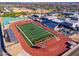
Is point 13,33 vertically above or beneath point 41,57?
above

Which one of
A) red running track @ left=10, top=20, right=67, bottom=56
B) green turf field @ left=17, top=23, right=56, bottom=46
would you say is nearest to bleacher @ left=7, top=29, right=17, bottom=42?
red running track @ left=10, top=20, right=67, bottom=56

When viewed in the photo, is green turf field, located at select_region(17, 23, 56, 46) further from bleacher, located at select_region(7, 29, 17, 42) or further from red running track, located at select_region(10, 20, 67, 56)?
bleacher, located at select_region(7, 29, 17, 42)

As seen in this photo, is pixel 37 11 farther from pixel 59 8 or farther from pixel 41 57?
pixel 41 57

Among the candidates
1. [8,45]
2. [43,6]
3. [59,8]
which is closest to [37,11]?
[43,6]

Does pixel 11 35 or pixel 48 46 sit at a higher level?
pixel 11 35

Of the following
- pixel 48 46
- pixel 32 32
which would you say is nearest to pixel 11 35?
pixel 32 32

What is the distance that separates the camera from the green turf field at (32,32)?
435cm

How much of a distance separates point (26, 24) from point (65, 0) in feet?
2.85

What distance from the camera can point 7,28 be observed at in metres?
4.37

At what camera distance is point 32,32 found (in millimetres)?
4383

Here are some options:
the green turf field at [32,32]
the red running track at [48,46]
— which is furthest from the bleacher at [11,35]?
the green turf field at [32,32]

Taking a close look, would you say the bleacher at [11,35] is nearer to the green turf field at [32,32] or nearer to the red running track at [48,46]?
the red running track at [48,46]

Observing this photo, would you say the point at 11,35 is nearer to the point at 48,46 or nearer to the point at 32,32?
the point at 32,32

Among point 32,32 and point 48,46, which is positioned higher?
point 32,32
